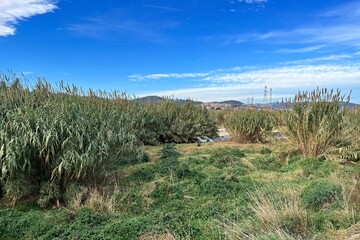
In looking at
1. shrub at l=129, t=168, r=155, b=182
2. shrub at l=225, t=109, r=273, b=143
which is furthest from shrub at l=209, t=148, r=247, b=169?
shrub at l=225, t=109, r=273, b=143

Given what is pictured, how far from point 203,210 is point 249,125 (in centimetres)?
760

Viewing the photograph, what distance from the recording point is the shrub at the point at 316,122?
7.61 metres

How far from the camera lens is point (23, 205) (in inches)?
181

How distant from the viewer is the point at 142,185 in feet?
18.1

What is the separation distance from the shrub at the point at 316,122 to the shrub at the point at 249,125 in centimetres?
322

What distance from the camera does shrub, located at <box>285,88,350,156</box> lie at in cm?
761

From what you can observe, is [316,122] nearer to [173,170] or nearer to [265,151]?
[265,151]

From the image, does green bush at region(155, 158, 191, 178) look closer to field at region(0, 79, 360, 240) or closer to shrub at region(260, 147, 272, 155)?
field at region(0, 79, 360, 240)

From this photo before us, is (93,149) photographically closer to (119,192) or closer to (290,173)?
(119,192)

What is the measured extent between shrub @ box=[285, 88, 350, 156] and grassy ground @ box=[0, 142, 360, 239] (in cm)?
112

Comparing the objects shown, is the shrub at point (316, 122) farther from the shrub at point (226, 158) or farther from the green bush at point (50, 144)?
the green bush at point (50, 144)

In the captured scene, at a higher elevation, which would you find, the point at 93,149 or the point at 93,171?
the point at 93,149

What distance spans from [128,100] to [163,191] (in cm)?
718

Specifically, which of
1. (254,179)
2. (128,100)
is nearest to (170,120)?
→ (128,100)
